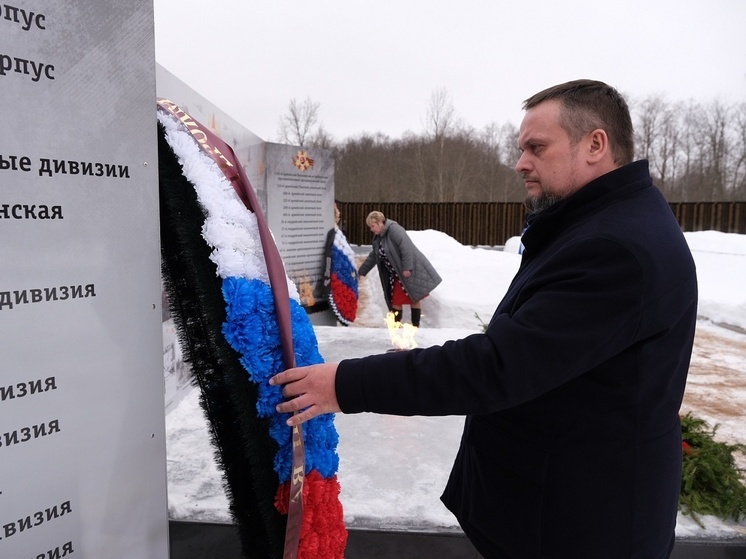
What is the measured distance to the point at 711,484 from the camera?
272 centimetres

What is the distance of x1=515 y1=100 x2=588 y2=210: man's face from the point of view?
1550 millimetres

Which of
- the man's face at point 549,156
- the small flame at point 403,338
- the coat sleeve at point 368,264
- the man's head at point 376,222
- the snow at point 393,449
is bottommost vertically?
the snow at point 393,449

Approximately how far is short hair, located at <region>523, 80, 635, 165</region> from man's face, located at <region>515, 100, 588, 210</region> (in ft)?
0.07

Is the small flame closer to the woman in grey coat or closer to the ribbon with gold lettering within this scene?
the woman in grey coat

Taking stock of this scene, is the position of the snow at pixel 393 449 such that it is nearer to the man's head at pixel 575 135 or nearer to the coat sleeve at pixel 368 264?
the man's head at pixel 575 135

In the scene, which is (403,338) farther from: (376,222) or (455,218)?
(455,218)

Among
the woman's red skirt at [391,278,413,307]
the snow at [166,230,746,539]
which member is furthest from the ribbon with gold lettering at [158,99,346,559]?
the woman's red skirt at [391,278,413,307]

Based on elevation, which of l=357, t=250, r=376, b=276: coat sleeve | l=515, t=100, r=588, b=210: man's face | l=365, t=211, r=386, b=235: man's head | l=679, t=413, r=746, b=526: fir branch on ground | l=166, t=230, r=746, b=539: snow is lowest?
l=166, t=230, r=746, b=539: snow

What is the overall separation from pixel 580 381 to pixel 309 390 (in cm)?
72

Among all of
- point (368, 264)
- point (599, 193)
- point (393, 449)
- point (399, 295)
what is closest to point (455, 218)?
point (368, 264)

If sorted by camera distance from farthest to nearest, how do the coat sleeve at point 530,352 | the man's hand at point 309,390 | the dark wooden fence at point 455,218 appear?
the dark wooden fence at point 455,218 → the man's hand at point 309,390 → the coat sleeve at point 530,352

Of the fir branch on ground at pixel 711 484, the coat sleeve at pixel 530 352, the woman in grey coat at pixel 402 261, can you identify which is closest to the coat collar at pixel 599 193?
the coat sleeve at pixel 530 352

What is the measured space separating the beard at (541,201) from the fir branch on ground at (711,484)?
6.05 ft

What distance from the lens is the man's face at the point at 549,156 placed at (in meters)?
1.55
